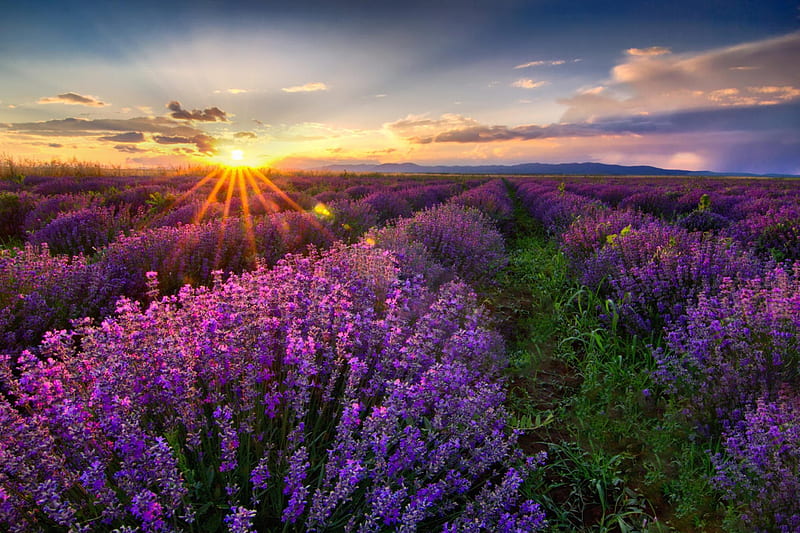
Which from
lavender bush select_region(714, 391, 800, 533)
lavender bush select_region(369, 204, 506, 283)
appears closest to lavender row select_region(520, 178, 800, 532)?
lavender bush select_region(714, 391, 800, 533)

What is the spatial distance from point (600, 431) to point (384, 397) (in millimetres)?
1715

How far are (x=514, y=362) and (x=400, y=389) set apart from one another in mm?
2383

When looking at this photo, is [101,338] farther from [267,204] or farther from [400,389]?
[267,204]

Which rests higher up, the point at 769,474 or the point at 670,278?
the point at 670,278

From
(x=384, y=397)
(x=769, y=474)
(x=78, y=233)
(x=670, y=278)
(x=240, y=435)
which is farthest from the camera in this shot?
(x=78, y=233)

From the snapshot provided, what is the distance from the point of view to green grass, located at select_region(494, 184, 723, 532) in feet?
7.24

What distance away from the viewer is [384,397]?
7.20 feet

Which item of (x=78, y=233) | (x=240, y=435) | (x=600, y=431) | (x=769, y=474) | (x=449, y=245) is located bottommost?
(x=600, y=431)

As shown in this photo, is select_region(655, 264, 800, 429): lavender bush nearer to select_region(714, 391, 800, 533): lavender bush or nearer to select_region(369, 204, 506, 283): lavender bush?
select_region(714, 391, 800, 533): lavender bush

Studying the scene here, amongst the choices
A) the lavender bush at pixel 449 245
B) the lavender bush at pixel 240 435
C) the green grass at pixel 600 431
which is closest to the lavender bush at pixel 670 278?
the green grass at pixel 600 431

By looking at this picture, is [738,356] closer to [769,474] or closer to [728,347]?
[728,347]

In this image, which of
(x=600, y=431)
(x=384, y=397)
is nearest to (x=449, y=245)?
(x=600, y=431)

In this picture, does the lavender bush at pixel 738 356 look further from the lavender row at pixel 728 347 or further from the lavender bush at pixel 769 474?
the lavender bush at pixel 769 474

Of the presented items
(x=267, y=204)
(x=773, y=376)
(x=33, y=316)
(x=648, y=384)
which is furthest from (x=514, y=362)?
(x=267, y=204)
